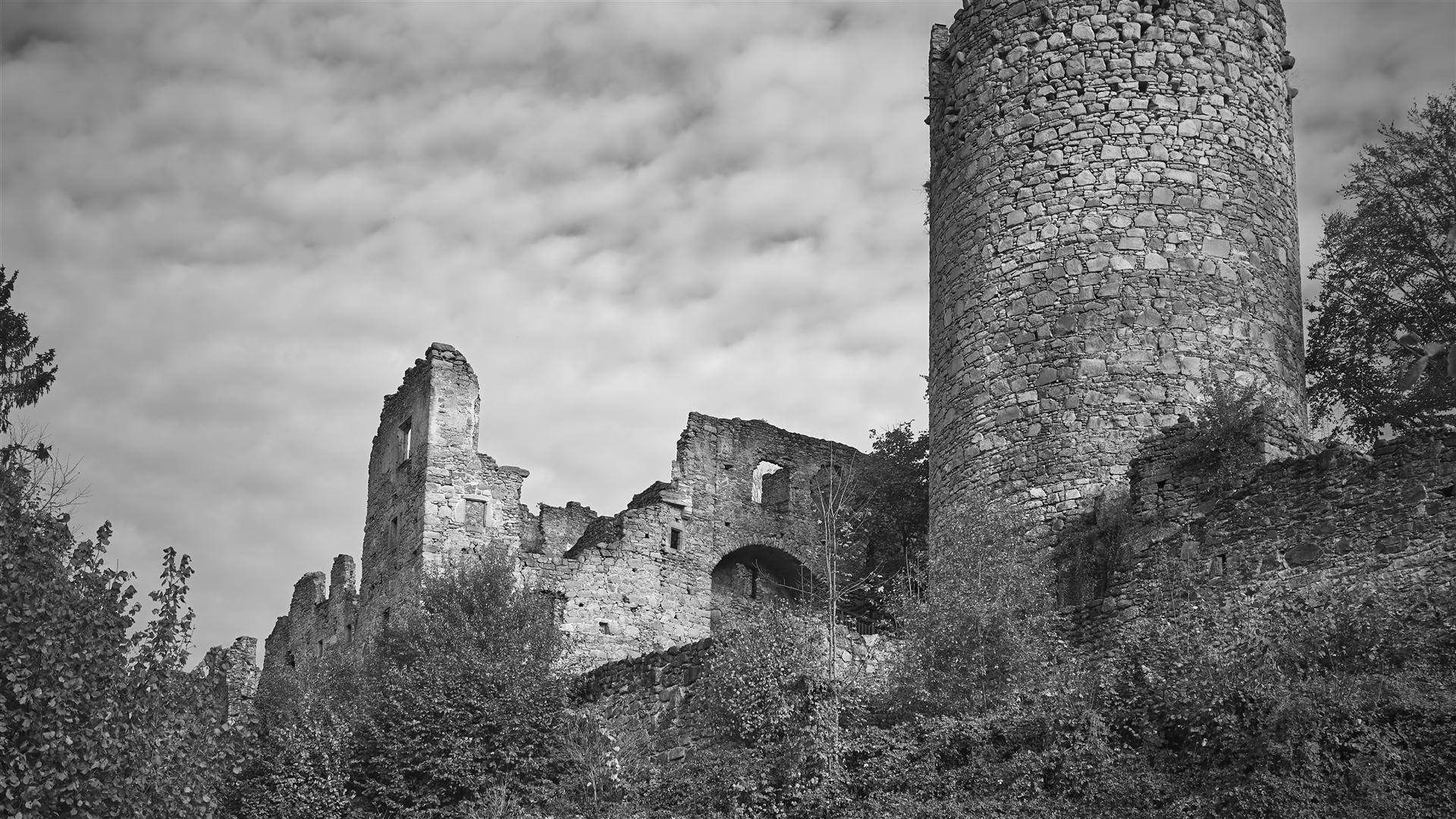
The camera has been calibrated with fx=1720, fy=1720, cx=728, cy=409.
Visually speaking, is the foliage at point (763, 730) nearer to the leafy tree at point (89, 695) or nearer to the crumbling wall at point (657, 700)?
the crumbling wall at point (657, 700)

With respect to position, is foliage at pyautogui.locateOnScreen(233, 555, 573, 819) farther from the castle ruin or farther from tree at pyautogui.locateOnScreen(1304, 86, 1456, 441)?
tree at pyautogui.locateOnScreen(1304, 86, 1456, 441)

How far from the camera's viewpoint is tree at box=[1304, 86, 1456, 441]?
2123 centimetres

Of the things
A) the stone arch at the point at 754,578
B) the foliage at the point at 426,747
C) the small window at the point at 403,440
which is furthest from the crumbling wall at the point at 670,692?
the small window at the point at 403,440

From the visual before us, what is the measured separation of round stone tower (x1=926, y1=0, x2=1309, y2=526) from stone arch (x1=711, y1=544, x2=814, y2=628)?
8.56 metres

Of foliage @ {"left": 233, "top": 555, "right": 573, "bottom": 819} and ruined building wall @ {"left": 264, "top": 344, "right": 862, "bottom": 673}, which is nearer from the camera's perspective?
foliage @ {"left": 233, "top": 555, "right": 573, "bottom": 819}

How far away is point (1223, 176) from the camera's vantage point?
1858 cm

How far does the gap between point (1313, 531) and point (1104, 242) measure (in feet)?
14.3

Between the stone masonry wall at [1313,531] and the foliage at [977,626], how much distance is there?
94 cm

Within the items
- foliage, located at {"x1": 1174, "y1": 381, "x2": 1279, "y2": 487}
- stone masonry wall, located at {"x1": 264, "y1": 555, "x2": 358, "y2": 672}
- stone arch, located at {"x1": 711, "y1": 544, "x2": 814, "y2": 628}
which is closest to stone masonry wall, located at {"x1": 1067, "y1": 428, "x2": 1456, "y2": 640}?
foliage, located at {"x1": 1174, "y1": 381, "x2": 1279, "y2": 487}

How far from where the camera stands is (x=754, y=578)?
28.6m

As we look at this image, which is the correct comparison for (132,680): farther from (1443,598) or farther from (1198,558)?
(1443,598)

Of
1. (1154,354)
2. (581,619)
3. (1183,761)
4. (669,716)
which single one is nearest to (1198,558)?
(1154,354)

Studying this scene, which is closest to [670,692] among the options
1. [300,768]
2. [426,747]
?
[426,747]

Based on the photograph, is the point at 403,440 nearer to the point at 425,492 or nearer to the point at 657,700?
the point at 425,492
